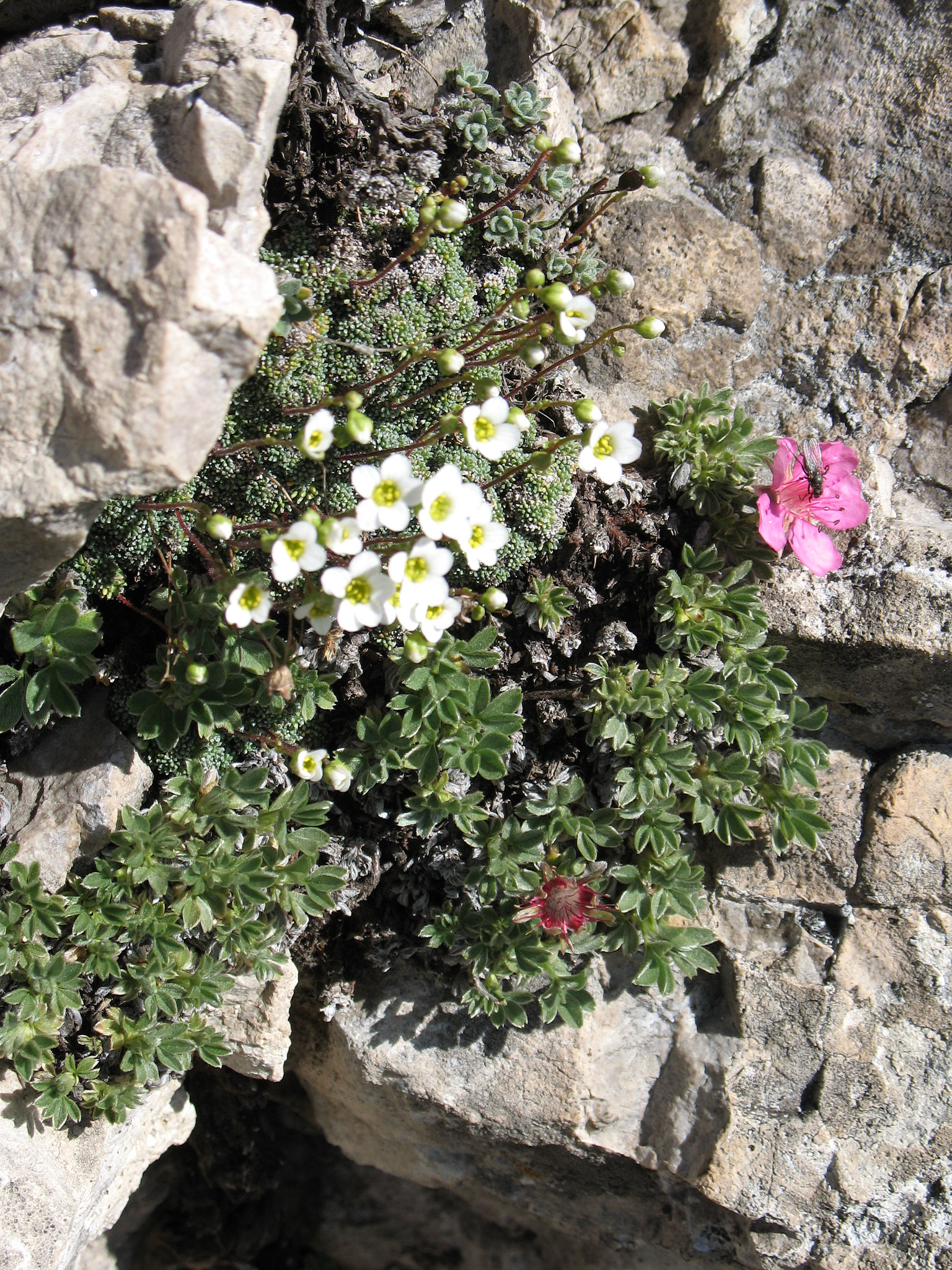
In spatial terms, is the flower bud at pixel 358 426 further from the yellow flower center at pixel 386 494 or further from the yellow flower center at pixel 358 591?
the yellow flower center at pixel 358 591

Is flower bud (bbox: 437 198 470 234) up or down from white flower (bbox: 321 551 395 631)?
up

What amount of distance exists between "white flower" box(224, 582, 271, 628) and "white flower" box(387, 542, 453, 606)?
40 centimetres

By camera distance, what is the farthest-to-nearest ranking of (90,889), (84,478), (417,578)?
(90,889) → (417,578) → (84,478)

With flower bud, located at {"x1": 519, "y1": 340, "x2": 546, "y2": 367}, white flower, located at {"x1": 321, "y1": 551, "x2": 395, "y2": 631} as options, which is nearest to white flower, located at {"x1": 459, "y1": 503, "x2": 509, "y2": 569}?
white flower, located at {"x1": 321, "y1": 551, "x2": 395, "y2": 631}

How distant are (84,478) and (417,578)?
99 cm

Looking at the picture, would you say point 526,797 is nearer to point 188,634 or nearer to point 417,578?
point 417,578

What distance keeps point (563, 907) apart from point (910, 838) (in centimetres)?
142

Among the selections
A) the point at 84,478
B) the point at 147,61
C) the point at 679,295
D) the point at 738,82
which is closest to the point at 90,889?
the point at 84,478

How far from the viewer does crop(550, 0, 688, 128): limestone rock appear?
3836 mm

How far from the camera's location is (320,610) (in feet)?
9.54

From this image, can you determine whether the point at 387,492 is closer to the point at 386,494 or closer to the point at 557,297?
the point at 386,494

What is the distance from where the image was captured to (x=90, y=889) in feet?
10.9

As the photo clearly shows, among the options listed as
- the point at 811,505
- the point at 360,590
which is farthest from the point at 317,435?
the point at 811,505

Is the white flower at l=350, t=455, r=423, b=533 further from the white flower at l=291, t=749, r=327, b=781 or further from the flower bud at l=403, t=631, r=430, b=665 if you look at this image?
the white flower at l=291, t=749, r=327, b=781
